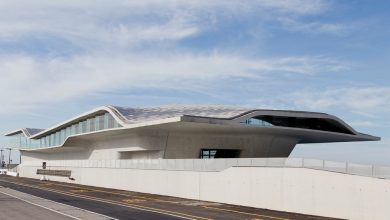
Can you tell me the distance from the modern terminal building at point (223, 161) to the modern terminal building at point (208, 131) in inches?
5.0

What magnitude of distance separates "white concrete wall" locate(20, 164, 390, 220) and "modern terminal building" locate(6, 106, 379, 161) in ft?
30.0

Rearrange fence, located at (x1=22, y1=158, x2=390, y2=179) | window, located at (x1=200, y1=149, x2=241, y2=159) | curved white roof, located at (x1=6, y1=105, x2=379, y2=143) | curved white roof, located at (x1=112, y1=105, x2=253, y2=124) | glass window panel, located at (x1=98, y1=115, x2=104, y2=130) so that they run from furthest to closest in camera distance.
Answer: glass window panel, located at (x1=98, y1=115, x2=104, y2=130) → window, located at (x1=200, y1=149, x2=241, y2=159) → curved white roof, located at (x1=112, y1=105, x2=253, y2=124) → curved white roof, located at (x1=6, y1=105, x2=379, y2=143) → fence, located at (x1=22, y1=158, x2=390, y2=179)

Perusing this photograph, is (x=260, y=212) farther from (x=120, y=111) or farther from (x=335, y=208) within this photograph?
(x=120, y=111)

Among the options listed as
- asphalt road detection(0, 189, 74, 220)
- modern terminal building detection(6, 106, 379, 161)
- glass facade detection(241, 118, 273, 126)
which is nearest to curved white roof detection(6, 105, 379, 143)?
modern terminal building detection(6, 106, 379, 161)

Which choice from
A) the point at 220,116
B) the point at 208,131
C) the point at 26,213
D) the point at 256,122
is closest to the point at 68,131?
the point at 208,131

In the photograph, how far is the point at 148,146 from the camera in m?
63.1

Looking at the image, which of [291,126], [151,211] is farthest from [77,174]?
[151,211]

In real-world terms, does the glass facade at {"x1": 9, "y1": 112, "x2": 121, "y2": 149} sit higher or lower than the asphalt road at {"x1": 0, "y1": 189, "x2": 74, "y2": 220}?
higher

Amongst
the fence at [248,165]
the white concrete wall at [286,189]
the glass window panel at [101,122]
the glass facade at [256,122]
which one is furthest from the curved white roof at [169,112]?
the white concrete wall at [286,189]

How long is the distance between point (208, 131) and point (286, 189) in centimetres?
3009

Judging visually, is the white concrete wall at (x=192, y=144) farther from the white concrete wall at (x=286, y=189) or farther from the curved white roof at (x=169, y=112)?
the white concrete wall at (x=286, y=189)

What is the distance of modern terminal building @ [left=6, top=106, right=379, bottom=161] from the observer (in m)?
55.1

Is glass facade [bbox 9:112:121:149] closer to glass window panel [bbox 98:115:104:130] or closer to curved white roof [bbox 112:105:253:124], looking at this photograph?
glass window panel [bbox 98:115:104:130]

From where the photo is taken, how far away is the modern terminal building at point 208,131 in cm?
5512
